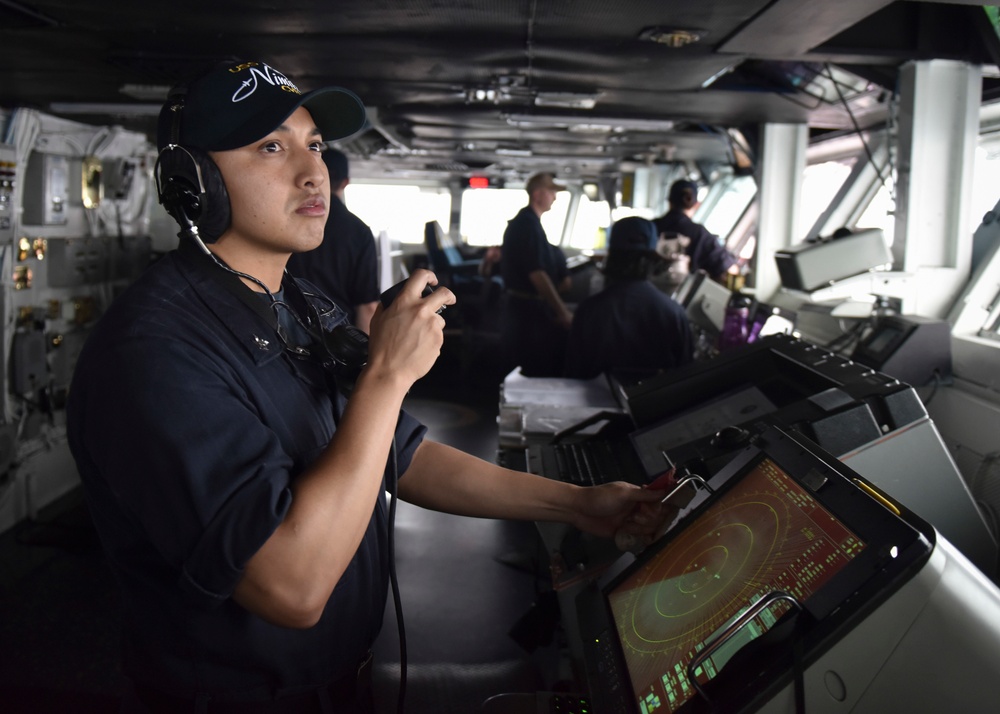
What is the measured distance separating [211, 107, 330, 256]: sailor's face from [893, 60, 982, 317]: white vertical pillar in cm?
237

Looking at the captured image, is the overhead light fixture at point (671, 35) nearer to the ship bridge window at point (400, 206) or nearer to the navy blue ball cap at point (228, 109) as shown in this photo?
the navy blue ball cap at point (228, 109)

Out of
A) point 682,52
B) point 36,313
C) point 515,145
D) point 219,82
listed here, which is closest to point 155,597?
point 219,82

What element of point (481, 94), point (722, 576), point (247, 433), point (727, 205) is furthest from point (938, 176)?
point (727, 205)

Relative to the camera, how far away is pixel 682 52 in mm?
3031

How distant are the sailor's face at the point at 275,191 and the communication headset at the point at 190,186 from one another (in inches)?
0.7

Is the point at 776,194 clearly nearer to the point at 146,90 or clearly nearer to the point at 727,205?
the point at 146,90

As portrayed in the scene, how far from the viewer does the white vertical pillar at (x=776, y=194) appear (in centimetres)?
450

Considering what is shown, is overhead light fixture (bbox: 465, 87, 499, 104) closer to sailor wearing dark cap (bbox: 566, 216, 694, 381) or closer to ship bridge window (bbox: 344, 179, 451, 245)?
sailor wearing dark cap (bbox: 566, 216, 694, 381)

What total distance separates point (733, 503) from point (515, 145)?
652cm

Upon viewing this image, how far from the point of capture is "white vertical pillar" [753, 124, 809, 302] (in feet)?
14.8

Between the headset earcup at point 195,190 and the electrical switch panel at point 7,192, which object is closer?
the headset earcup at point 195,190

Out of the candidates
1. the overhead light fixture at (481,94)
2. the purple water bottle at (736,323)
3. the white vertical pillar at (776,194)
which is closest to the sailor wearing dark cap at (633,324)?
the purple water bottle at (736,323)

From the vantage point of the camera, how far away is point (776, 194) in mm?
4566

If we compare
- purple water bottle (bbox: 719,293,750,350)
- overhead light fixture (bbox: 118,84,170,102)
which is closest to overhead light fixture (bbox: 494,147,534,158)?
overhead light fixture (bbox: 118,84,170,102)
